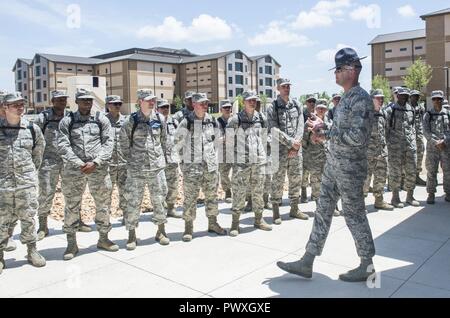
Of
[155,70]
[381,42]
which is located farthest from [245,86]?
[381,42]

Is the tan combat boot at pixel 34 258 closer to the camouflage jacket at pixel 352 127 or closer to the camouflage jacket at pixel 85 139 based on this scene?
the camouflage jacket at pixel 85 139

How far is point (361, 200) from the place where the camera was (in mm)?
4047

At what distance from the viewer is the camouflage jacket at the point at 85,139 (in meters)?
5.03

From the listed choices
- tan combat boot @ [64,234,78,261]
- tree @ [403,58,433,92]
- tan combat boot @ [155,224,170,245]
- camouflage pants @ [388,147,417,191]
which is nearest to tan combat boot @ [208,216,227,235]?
tan combat boot @ [155,224,170,245]

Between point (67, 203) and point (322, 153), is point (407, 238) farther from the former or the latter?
point (67, 203)

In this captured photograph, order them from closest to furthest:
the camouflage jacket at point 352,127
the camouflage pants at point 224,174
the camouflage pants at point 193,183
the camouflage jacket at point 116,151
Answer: the camouflage jacket at point 352,127 → the camouflage pants at point 193,183 → the camouflage jacket at point 116,151 → the camouflage pants at point 224,174

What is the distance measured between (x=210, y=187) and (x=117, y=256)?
64.8 inches

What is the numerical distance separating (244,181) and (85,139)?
7.72ft

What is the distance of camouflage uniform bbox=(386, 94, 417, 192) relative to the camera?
7.59m

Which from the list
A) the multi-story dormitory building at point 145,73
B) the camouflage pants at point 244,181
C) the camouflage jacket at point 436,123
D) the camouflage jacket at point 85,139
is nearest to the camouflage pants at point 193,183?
the camouflage pants at point 244,181

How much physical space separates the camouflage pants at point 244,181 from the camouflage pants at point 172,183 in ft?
5.52

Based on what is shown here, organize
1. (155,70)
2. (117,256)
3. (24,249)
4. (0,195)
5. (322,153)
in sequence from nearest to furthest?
1. (0,195)
2. (117,256)
3. (24,249)
4. (322,153)
5. (155,70)

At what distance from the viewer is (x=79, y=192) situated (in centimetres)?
516

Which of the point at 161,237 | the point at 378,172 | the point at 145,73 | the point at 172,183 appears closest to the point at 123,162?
the point at 172,183
